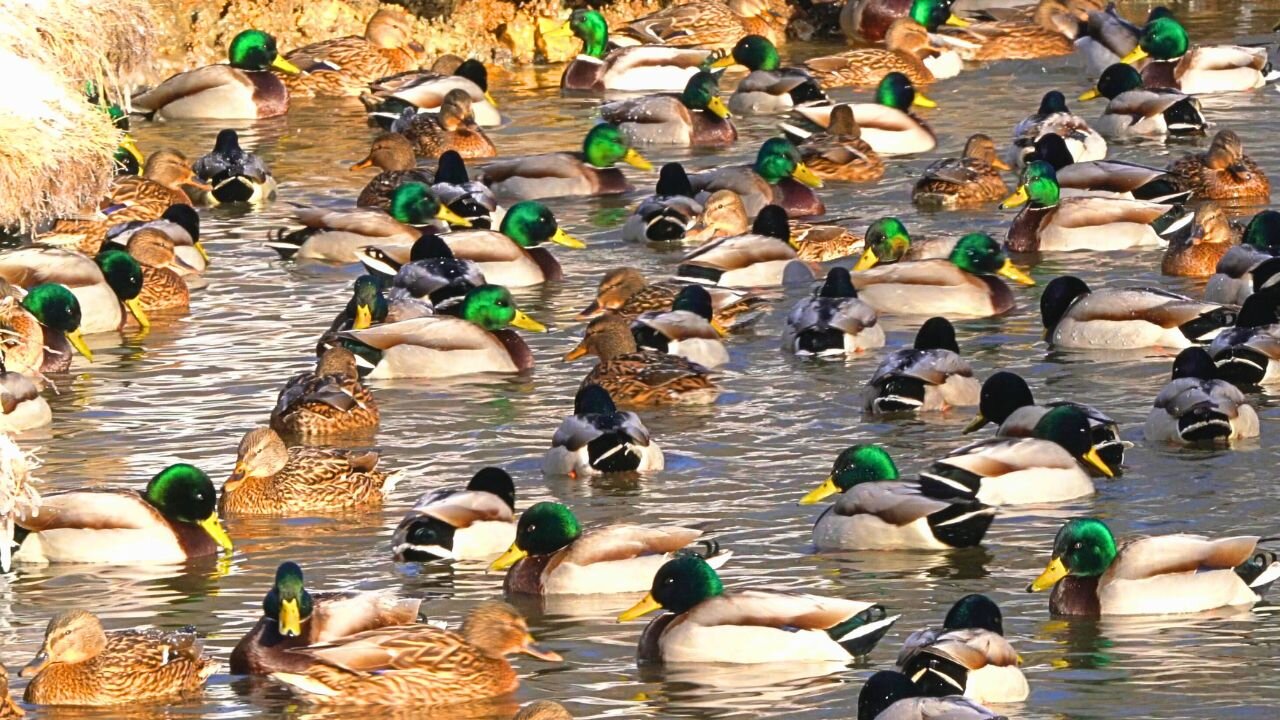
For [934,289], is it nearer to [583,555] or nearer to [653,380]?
[653,380]

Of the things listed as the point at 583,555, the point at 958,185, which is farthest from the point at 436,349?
the point at 958,185

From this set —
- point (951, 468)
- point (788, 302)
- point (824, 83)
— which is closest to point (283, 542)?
point (951, 468)

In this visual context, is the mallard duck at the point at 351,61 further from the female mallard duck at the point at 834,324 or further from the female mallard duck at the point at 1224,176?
the female mallard duck at the point at 834,324

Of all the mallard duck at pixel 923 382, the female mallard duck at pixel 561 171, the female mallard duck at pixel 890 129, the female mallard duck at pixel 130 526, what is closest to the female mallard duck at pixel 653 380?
the mallard duck at pixel 923 382

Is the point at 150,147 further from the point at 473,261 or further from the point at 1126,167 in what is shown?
the point at 1126,167

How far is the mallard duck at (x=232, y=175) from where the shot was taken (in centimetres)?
2155

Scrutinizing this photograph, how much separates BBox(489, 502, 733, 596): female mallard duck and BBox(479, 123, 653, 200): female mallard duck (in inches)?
382

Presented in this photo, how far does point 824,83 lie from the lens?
86.8 ft

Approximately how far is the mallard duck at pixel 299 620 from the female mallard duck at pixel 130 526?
1.58 metres

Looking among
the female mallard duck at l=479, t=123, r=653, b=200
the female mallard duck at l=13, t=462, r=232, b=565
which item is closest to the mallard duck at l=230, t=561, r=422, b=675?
the female mallard duck at l=13, t=462, r=232, b=565

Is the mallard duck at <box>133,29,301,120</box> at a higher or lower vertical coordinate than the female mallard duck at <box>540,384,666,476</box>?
lower

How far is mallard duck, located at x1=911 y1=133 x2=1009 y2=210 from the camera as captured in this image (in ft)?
68.6

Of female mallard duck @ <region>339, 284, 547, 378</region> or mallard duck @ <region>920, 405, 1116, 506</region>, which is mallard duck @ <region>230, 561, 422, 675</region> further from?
female mallard duck @ <region>339, 284, 547, 378</region>

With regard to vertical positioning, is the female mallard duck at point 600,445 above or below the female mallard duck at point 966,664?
below
